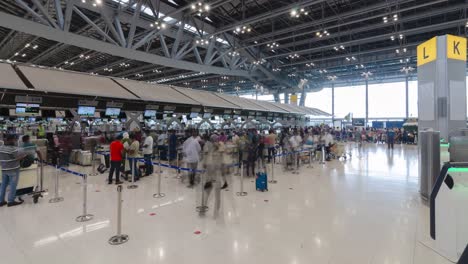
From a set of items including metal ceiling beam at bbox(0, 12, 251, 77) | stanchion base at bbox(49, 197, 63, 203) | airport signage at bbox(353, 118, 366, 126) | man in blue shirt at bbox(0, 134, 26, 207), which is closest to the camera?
man in blue shirt at bbox(0, 134, 26, 207)

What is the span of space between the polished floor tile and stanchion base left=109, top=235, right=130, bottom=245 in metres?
0.09

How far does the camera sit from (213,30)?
1369 cm

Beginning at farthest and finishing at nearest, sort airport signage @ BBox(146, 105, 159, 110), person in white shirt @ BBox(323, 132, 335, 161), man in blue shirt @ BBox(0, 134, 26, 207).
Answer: person in white shirt @ BBox(323, 132, 335, 161) < airport signage @ BBox(146, 105, 159, 110) < man in blue shirt @ BBox(0, 134, 26, 207)

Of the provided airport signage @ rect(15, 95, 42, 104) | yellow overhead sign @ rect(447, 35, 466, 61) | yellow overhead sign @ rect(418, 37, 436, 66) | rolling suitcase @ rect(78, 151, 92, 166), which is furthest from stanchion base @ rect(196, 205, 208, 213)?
rolling suitcase @ rect(78, 151, 92, 166)

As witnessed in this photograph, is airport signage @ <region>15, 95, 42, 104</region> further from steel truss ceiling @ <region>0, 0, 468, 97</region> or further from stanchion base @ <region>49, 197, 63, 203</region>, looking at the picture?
stanchion base @ <region>49, 197, 63, 203</region>

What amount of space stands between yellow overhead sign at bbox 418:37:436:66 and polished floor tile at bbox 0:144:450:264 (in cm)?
353

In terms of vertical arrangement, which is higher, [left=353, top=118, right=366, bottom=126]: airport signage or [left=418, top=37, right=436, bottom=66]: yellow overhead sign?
[left=418, top=37, right=436, bottom=66]: yellow overhead sign

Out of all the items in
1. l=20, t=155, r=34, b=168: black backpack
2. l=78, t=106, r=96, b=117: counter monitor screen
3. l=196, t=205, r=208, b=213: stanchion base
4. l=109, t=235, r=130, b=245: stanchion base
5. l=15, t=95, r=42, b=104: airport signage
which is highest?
l=15, t=95, r=42, b=104: airport signage

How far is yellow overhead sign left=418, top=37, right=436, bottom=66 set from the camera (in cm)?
599

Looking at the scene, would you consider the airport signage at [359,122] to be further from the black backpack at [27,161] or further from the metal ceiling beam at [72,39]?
→ the black backpack at [27,161]

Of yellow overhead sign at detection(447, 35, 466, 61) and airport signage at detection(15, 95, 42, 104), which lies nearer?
yellow overhead sign at detection(447, 35, 466, 61)

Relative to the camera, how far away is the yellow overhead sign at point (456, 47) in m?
5.83

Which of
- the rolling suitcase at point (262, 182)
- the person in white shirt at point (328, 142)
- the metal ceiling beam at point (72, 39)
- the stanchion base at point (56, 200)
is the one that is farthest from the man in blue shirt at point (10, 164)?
the person in white shirt at point (328, 142)

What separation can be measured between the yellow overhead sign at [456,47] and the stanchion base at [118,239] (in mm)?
8100
